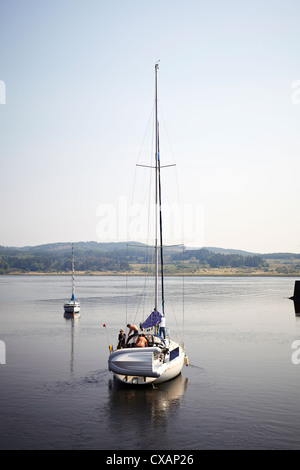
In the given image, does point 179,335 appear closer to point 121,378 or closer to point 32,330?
point 32,330

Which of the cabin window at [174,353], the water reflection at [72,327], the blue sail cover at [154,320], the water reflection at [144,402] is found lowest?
the water reflection at [72,327]

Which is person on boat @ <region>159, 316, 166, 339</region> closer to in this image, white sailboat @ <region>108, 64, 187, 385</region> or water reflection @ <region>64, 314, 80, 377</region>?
white sailboat @ <region>108, 64, 187, 385</region>

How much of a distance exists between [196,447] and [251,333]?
139ft

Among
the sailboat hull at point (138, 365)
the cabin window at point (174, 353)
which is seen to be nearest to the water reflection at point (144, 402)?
the sailboat hull at point (138, 365)

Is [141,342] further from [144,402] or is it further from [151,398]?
[144,402]

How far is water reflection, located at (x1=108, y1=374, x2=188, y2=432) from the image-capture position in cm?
2636

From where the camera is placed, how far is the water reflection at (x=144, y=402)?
26.4 meters

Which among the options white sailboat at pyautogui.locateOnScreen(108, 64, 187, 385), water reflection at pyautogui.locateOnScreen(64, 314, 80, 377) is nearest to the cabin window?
white sailboat at pyautogui.locateOnScreen(108, 64, 187, 385)

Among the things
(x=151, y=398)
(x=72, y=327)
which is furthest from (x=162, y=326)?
(x=72, y=327)

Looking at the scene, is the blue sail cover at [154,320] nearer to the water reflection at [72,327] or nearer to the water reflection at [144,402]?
the water reflection at [144,402]

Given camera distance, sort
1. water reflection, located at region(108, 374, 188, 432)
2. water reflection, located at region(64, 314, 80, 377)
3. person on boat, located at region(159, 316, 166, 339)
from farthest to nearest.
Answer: water reflection, located at region(64, 314, 80, 377) < person on boat, located at region(159, 316, 166, 339) < water reflection, located at region(108, 374, 188, 432)

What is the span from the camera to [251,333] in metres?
63.2

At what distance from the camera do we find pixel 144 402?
30156 mm

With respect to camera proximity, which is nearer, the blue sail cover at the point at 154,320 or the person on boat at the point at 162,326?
the person on boat at the point at 162,326
